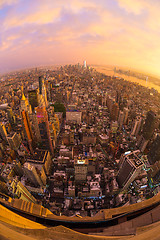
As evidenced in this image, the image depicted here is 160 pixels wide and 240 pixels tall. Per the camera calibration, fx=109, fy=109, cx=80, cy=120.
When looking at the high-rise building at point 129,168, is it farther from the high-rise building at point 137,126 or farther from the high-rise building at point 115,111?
the high-rise building at point 115,111

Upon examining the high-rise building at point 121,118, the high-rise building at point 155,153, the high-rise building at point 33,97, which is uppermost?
the high-rise building at point 33,97

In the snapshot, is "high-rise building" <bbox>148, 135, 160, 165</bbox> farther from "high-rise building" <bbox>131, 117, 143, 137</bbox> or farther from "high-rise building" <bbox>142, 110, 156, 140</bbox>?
"high-rise building" <bbox>131, 117, 143, 137</bbox>

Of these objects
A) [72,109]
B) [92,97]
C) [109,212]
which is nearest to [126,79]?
[92,97]

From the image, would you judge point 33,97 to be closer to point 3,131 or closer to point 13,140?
point 3,131

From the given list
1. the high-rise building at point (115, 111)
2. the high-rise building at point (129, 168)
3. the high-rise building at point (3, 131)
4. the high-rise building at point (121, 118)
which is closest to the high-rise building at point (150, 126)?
the high-rise building at point (121, 118)

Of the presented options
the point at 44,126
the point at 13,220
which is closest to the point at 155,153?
the point at 44,126

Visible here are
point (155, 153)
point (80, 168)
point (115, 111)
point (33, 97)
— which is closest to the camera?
point (80, 168)

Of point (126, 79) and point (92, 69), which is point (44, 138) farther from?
point (92, 69)

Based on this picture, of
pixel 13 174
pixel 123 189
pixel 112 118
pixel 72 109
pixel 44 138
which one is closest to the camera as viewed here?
pixel 123 189
